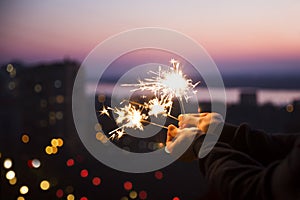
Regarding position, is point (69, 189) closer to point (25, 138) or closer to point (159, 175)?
point (25, 138)

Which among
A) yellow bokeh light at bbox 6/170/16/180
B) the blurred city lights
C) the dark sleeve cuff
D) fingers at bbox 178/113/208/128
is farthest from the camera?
yellow bokeh light at bbox 6/170/16/180

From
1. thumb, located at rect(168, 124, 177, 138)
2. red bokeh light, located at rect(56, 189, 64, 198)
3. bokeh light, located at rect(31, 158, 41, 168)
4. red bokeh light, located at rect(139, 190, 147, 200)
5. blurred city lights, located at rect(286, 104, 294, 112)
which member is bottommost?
red bokeh light, located at rect(139, 190, 147, 200)

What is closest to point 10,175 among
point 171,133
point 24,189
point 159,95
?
point 24,189

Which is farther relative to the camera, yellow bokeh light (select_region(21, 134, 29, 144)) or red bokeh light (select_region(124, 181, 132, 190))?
yellow bokeh light (select_region(21, 134, 29, 144))

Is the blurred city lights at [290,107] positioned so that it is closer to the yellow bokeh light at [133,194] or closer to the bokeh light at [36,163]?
the yellow bokeh light at [133,194]

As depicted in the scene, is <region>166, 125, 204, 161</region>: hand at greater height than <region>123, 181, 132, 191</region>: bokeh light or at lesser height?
greater

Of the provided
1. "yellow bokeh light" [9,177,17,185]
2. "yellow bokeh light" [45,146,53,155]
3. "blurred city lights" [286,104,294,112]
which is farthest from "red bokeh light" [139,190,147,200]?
"blurred city lights" [286,104,294,112]

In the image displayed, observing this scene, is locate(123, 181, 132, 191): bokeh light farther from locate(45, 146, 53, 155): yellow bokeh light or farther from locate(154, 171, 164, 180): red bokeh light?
locate(45, 146, 53, 155): yellow bokeh light
